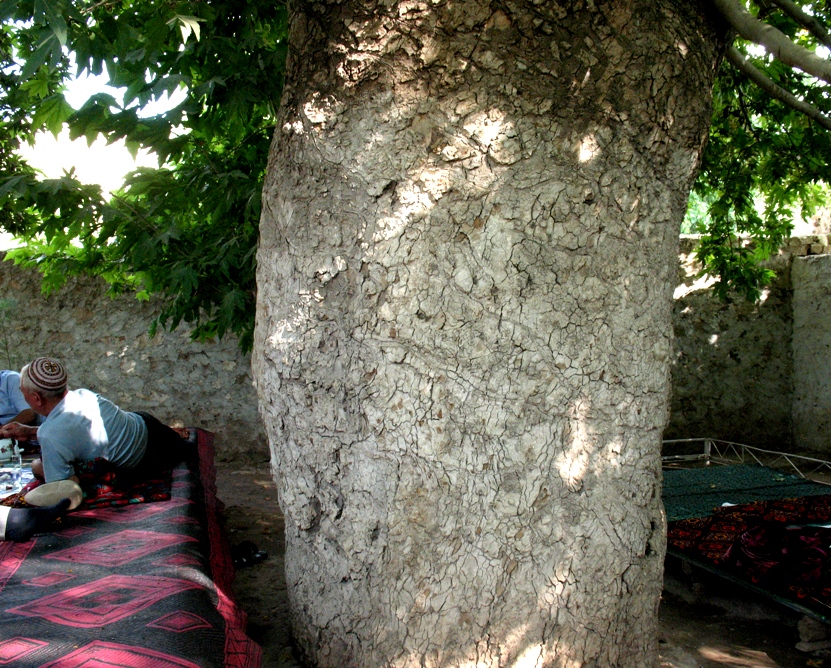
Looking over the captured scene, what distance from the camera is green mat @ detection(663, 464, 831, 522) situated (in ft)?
13.8

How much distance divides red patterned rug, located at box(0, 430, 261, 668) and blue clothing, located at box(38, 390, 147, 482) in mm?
263

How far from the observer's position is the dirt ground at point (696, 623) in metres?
2.79

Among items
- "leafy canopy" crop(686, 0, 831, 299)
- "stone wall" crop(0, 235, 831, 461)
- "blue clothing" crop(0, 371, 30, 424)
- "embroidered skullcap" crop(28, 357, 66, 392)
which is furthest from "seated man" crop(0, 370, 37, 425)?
"leafy canopy" crop(686, 0, 831, 299)

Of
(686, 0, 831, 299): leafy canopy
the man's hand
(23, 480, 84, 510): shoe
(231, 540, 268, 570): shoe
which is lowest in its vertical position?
(231, 540, 268, 570): shoe

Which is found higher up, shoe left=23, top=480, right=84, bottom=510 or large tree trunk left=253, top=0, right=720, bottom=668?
large tree trunk left=253, top=0, right=720, bottom=668

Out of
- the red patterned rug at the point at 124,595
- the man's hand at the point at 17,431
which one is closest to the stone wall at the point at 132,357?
the man's hand at the point at 17,431

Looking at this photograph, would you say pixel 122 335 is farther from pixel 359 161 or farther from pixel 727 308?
pixel 727 308

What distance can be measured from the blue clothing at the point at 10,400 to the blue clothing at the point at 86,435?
126cm

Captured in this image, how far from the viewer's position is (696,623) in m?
3.22

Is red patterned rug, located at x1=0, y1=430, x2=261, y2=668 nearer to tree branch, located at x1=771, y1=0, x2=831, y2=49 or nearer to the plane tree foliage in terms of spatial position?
the plane tree foliage

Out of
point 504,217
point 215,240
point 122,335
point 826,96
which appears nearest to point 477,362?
point 504,217

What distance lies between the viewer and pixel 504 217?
6.82ft

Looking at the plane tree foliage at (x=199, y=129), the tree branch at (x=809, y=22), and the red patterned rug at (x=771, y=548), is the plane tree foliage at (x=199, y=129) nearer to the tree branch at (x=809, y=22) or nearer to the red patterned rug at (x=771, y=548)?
the tree branch at (x=809, y=22)

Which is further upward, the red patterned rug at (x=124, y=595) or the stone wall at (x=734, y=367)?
the stone wall at (x=734, y=367)
